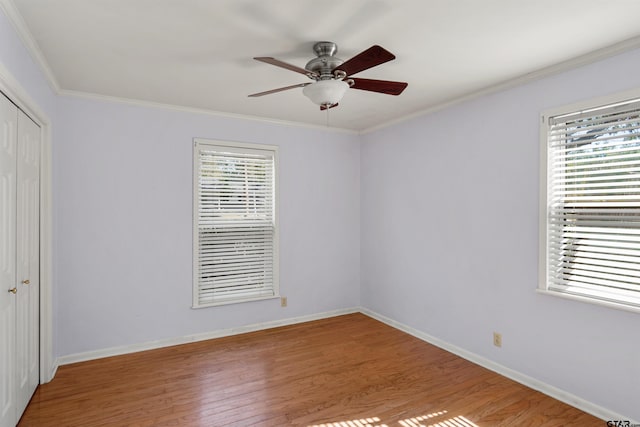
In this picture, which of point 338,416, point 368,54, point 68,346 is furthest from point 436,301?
point 68,346

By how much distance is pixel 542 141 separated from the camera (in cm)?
285

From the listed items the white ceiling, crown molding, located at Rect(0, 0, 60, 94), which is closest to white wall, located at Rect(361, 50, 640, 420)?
the white ceiling

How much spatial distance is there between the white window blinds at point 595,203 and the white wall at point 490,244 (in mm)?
128

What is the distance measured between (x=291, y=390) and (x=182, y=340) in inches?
61.8

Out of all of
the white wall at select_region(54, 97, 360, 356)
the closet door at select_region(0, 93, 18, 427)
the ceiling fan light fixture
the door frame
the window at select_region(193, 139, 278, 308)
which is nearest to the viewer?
the closet door at select_region(0, 93, 18, 427)

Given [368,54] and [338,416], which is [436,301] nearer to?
[338,416]

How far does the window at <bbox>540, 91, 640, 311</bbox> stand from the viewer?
2.41 m

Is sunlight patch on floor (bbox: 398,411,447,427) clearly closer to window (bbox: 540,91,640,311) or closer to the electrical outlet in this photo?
the electrical outlet

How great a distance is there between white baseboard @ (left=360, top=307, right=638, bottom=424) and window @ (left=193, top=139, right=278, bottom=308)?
1775 mm

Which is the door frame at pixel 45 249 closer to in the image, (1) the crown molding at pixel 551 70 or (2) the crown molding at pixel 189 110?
(2) the crown molding at pixel 189 110

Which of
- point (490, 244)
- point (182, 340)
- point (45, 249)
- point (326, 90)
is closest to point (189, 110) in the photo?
point (45, 249)

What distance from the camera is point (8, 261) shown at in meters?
2.22

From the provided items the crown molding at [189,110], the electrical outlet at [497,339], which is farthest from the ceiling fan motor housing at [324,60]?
the electrical outlet at [497,339]

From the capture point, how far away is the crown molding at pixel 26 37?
6.39 ft
